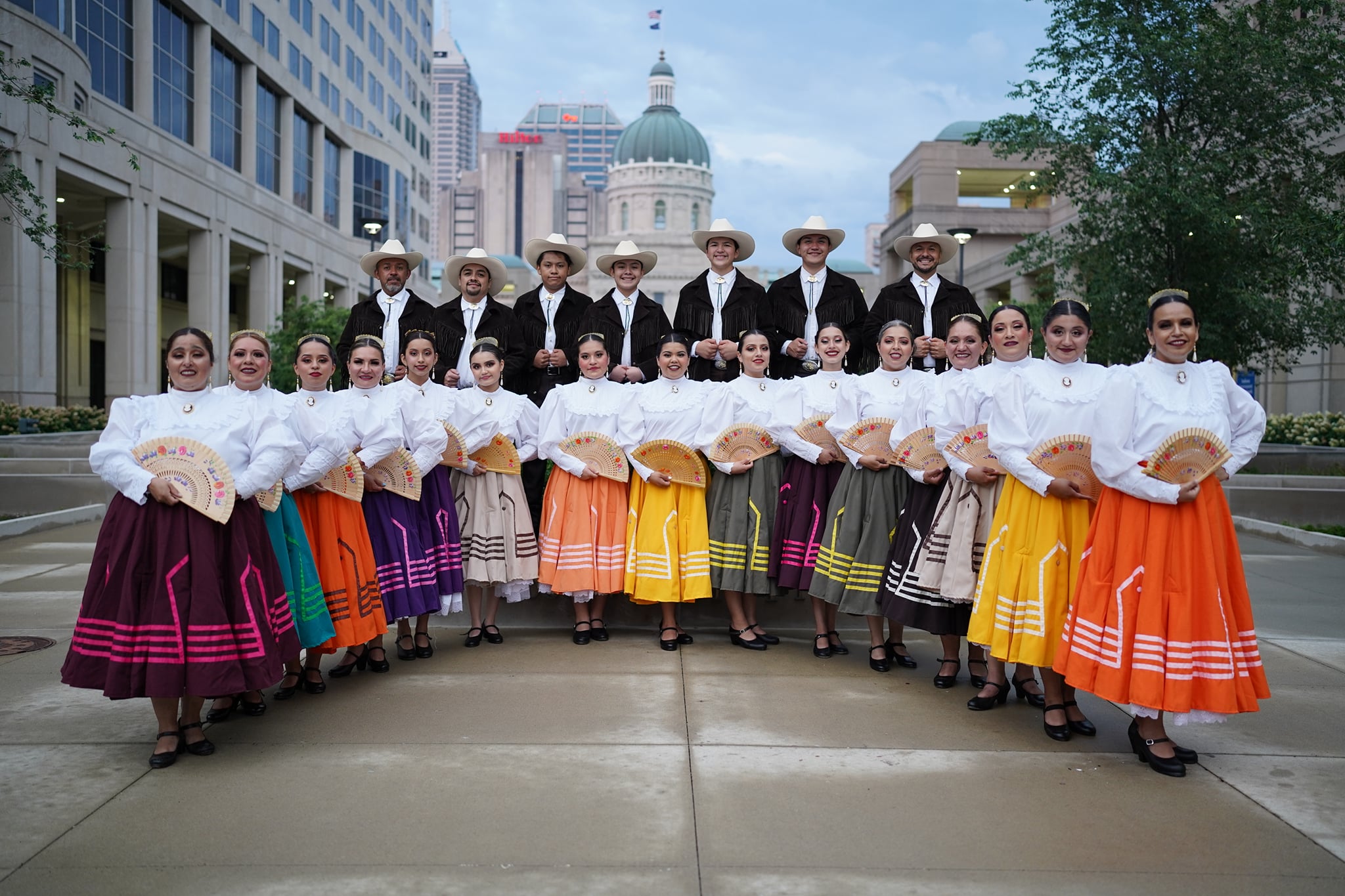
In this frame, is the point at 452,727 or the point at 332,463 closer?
the point at 452,727

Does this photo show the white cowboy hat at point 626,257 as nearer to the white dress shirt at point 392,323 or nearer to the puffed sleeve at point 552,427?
the puffed sleeve at point 552,427

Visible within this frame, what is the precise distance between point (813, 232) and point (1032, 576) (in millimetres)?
3766

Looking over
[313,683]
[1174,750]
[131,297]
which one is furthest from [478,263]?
[131,297]

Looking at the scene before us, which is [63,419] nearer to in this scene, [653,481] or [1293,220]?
[653,481]

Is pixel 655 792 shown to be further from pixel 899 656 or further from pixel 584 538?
pixel 584 538

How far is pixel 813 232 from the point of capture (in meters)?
8.29

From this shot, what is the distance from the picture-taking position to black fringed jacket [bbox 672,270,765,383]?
27.6ft

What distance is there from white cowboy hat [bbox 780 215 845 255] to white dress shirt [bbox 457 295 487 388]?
247 cm

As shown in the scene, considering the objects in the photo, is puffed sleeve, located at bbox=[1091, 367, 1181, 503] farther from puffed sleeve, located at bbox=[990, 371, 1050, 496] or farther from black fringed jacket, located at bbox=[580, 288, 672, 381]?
black fringed jacket, located at bbox=[580, 288, 672, 381]

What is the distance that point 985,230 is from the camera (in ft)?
170

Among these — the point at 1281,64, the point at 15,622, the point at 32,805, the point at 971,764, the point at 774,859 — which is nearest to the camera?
the point at 774,859

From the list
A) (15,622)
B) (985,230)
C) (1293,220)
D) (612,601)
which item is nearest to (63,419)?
(15,622)

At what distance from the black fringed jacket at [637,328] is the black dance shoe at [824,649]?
2.48 metres

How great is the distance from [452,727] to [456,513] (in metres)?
2.08
